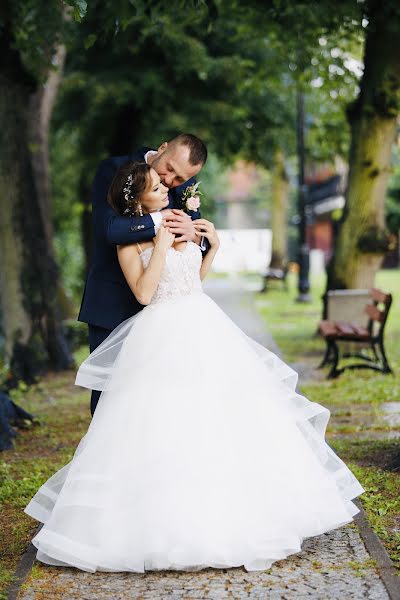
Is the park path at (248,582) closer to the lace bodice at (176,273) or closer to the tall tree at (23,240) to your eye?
the lace bodice at (176,273)

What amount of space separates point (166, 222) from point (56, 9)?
7525mm

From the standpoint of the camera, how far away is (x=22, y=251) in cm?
1320

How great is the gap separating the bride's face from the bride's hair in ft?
0.08

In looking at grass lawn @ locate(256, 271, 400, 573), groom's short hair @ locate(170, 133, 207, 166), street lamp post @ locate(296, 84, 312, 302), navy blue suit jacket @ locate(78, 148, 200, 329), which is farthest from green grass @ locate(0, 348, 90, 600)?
street lamp post @ locate(296, 84, 312, 302)

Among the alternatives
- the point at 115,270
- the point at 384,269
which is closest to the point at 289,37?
the point at 115,270

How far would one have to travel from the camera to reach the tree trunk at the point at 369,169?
15.4m

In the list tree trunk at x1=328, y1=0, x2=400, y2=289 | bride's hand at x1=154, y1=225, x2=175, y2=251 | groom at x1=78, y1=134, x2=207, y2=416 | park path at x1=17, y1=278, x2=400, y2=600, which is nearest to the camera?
park path at x1=17, y1=278, x2=400, y2=600

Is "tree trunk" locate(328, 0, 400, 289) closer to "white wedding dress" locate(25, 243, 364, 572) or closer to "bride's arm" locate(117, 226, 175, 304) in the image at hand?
"white wedding dress" locate(25, 243, 364, 572)

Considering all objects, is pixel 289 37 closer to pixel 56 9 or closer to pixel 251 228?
pixel 56 9

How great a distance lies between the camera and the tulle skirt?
5.03 metres

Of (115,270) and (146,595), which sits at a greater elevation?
(115,270)

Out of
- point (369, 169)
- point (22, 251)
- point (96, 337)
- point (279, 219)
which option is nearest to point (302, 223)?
point (279, 219)

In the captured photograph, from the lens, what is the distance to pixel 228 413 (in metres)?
5.38

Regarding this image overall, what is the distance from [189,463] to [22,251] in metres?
8.49
